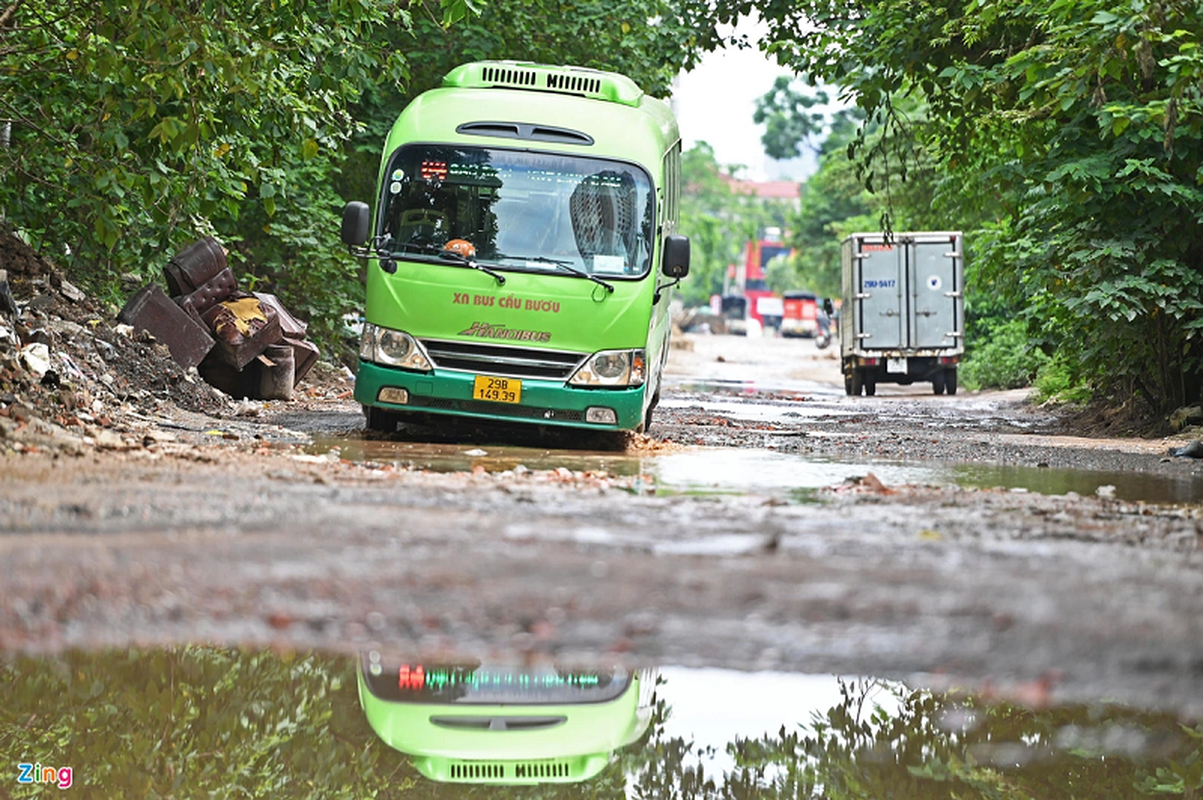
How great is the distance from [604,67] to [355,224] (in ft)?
40.7

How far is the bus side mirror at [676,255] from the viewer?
504 inches

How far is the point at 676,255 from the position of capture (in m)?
12.9

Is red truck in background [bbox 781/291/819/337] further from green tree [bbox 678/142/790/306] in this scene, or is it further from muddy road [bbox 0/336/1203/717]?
muddy road [bbox 0/336/1203/717]

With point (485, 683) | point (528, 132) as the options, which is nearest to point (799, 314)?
point (528, 132)

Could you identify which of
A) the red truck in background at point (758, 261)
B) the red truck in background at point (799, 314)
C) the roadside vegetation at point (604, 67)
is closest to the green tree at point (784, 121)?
the red truck in background at point (799, 314)

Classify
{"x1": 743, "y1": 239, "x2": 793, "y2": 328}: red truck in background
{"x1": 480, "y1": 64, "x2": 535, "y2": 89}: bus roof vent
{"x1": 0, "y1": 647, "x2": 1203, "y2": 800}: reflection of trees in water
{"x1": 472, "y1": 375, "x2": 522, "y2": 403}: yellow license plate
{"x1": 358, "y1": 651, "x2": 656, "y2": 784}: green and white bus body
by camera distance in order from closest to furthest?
{"x1": 0, "y1": 647, "x2": 1203, "y2": 800}: reflection of trees in water, {"x1": 358, "y1": 651, "x2": 656, "y2": 784}: green and white bus body, {"x1": 472, "y1": 375, "x2": 522, "y2": 403}: yellow license plate, {"x1": 480, "y1": 64, "x2": 535, "y2": 89}: bus roof vent, {"x1": 743, "y1": 239, "x2": 793, "y2": 328}: red truck in background

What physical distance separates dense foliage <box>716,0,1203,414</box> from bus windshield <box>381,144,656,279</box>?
3.87 metres

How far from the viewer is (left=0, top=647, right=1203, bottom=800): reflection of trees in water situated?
4094 mm

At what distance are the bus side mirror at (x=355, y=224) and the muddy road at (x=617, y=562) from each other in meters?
1.82

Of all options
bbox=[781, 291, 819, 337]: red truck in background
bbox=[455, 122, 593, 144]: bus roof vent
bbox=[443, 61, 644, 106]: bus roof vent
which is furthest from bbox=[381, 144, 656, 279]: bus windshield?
bbox=[781, 291, 819, 337]: red truck in background

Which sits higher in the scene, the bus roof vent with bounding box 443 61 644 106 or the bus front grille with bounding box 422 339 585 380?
the bus roof vent with bounding box 443 61 644 106

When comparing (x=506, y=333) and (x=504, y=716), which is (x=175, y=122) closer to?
(x=506, y=333)

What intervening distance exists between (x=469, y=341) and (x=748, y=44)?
515 inches

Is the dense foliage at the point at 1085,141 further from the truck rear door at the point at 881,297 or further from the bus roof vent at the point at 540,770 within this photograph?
the truck rear door at the point at 881,297
